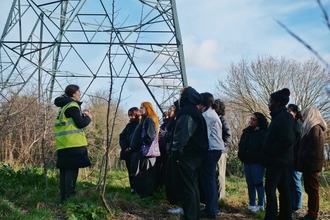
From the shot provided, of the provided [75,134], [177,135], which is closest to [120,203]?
[75,134]

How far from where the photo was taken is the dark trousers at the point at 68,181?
6.16 meters

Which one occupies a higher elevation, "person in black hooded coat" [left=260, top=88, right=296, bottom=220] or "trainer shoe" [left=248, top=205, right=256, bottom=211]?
"person in black hooded coat" [left=260, top=88, right=296, bottom=220]

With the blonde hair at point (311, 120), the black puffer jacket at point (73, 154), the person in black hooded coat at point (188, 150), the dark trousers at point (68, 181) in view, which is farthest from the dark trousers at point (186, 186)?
the blonde hair at point (311, 120)

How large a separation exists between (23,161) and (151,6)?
6195mm

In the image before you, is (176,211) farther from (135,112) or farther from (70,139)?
(135,112)

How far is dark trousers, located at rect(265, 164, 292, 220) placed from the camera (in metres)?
5.66

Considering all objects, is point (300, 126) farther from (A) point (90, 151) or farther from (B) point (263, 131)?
(A) point (90, 151)

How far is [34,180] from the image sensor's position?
7.66 metres

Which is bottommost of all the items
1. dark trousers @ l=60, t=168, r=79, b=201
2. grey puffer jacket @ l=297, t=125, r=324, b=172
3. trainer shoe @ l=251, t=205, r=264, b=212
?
trainer shoe @ l=251, t=205, r=264, b=212

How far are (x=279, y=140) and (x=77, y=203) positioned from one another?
2926mm

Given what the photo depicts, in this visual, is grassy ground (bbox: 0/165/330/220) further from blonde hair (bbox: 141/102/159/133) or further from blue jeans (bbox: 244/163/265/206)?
blonde hair (bbox: 141/102/159/133)

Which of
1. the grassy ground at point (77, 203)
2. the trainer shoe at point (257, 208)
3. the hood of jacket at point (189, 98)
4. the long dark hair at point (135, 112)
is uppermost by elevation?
the long dark hair at point (135, 112)

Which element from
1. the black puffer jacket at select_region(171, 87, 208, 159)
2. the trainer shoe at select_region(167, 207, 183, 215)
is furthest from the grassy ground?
the black puffer jacket at select_region(171, 87, 208, 159)

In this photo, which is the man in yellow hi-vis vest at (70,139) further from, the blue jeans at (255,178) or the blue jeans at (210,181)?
the blue jeans at (255,178)
